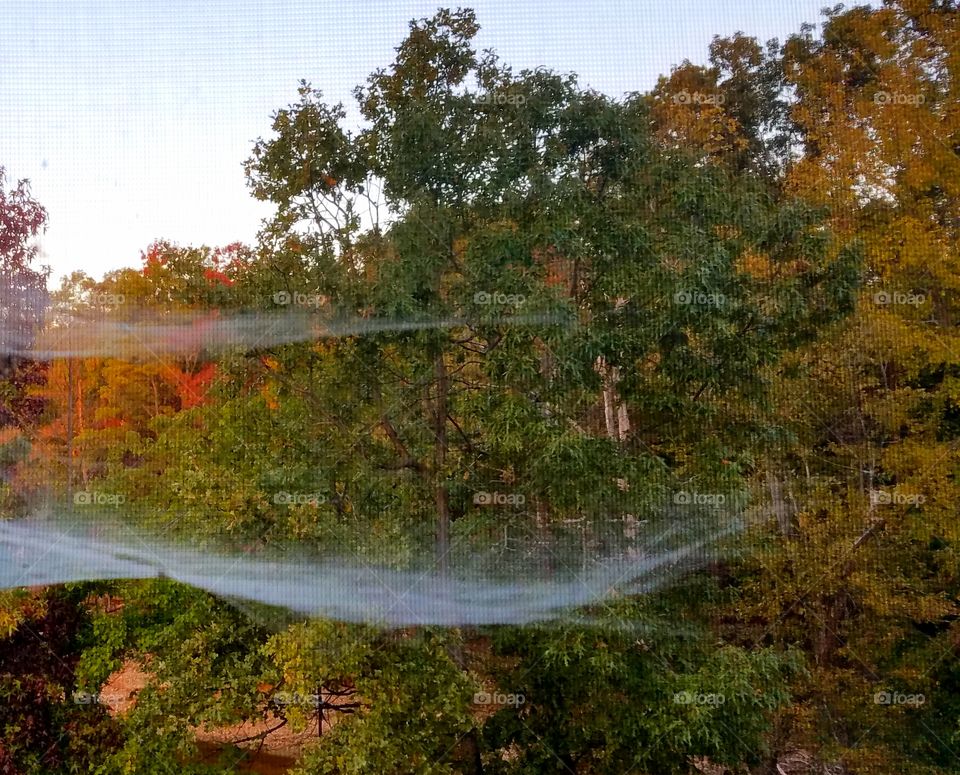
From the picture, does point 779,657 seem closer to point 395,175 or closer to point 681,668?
point 681,668

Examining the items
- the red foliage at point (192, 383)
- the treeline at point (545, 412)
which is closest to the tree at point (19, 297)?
the treeline at point (545, 412)

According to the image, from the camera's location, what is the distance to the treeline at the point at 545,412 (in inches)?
90.8

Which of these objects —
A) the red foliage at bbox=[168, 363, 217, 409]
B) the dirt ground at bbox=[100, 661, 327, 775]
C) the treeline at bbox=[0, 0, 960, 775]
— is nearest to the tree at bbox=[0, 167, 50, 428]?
the treeline at bbox=[0, 0, 960, 775]

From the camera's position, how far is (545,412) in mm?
2316

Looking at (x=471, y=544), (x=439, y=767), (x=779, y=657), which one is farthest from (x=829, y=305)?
(x=439, y=767)

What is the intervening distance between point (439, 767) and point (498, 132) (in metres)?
2.15

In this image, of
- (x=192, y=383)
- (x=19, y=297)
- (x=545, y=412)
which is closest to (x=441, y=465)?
(x=545, y=412)

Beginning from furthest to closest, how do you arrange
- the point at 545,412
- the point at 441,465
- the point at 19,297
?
the point at 19,297 < the point at 441,465 < the point at 545,412

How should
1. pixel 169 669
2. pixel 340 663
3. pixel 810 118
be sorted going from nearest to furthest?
pixel 340 663 < pixel 169 669 < pixel 810 118

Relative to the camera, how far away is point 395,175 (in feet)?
8.14

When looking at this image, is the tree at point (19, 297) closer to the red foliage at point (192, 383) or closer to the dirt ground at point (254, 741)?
the red foliage at point (192, 383)

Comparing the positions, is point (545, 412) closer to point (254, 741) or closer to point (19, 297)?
point (254, 741)

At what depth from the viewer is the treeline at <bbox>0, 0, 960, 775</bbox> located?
90.8 inches

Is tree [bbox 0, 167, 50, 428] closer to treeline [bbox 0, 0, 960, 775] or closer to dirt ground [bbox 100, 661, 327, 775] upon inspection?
treeline [bbox 0, 0, 960, 775]
